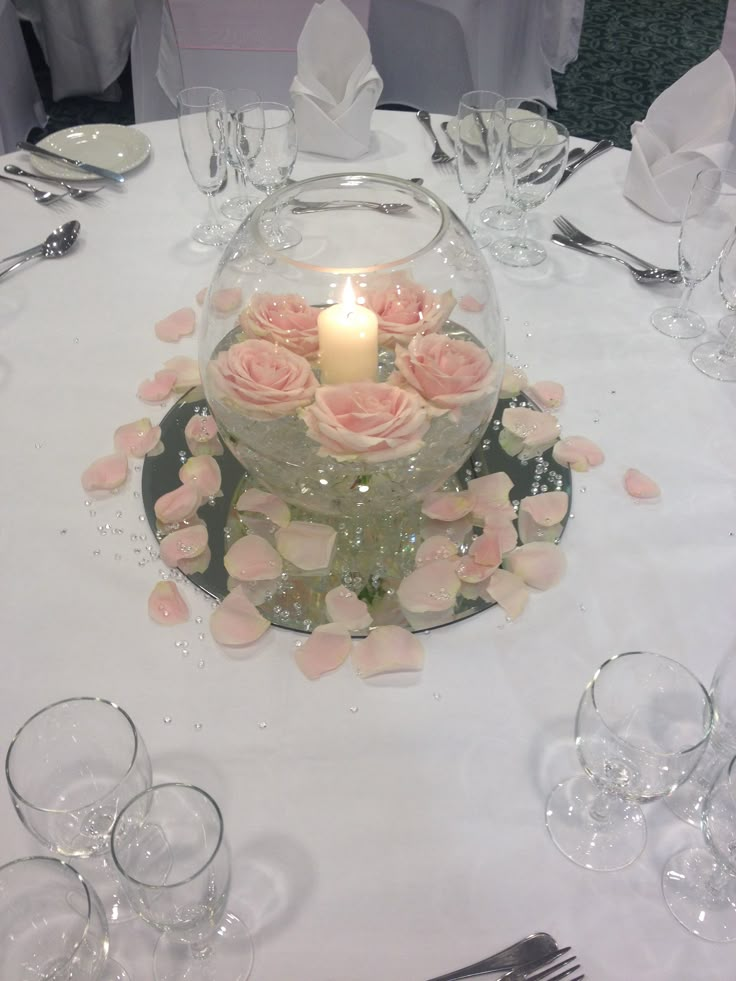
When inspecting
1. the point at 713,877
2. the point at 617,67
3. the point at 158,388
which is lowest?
the point at 617,67

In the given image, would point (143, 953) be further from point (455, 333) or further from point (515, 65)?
point (515, 65)

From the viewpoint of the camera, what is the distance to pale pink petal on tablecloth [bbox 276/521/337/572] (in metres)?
0.95

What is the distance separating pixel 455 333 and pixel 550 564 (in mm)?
300

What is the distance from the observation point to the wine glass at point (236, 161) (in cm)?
140

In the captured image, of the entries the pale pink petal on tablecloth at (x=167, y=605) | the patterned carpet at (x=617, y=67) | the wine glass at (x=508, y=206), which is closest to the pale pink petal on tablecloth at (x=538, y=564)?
the pale pink petal on tablecloth at (x=167, y=605)

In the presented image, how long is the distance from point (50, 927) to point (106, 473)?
0.56m

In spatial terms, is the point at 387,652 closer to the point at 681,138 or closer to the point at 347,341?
the point at 347,341

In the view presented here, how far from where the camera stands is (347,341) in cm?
92

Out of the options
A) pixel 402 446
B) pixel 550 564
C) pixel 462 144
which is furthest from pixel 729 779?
pixel 462 144

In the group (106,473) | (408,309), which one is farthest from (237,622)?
(408,309)

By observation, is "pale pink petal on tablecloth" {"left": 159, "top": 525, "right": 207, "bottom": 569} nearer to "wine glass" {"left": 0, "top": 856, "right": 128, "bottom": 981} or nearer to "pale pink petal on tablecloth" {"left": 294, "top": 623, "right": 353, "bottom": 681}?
"pale pink petal on tablecloth" {"left": 294, "top": 623, "right": 353, "bottom": 681}

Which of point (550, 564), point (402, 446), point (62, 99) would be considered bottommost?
point (62, 99)

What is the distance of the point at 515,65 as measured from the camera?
11.0 feet

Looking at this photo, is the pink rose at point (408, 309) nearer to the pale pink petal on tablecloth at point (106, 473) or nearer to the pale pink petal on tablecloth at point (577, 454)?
the pale pink petal on tablecloth at point (577, 454)
